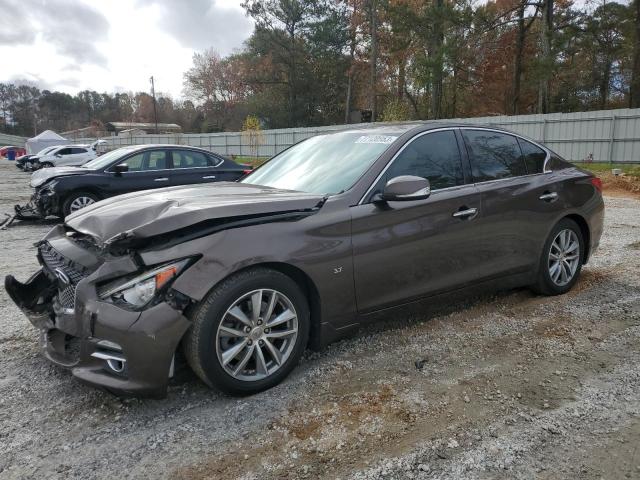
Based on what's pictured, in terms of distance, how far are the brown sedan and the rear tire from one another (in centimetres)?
6

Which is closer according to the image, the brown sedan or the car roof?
the brown sedan

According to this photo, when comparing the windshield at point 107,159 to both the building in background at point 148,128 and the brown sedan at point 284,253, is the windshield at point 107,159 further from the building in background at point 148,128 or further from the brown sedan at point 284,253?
the building in background at point 148,128

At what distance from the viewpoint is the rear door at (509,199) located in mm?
4109

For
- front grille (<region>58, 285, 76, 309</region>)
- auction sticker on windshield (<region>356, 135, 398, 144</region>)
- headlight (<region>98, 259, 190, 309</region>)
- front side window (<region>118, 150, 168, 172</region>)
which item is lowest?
front grille (<region>58, 285, 76, 309</region>)

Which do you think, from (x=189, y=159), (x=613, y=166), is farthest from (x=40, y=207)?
(x=613, y=166)

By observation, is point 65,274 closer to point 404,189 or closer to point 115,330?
point 115,330

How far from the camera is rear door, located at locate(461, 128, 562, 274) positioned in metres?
4.11

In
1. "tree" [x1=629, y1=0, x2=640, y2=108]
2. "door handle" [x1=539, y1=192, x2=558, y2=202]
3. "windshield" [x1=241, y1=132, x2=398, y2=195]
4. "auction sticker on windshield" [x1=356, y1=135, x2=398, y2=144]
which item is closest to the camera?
"windshield" [x1=241, y1=132, x2=398, y2=195]

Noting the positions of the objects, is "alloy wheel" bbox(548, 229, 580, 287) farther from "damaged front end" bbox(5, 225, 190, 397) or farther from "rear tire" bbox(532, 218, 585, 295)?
"damaged front end" bbox(5, 225, 190, 397)

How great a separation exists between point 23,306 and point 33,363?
404 millimetres

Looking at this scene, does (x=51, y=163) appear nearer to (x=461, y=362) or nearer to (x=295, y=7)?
(x=295, y=7)

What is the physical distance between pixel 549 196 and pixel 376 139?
1807 mm

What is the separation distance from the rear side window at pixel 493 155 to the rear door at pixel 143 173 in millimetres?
6989

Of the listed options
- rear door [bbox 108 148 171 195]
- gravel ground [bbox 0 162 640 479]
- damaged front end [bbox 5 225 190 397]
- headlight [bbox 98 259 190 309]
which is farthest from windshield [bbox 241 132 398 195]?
rear door [bbox 108 148 171 195]
